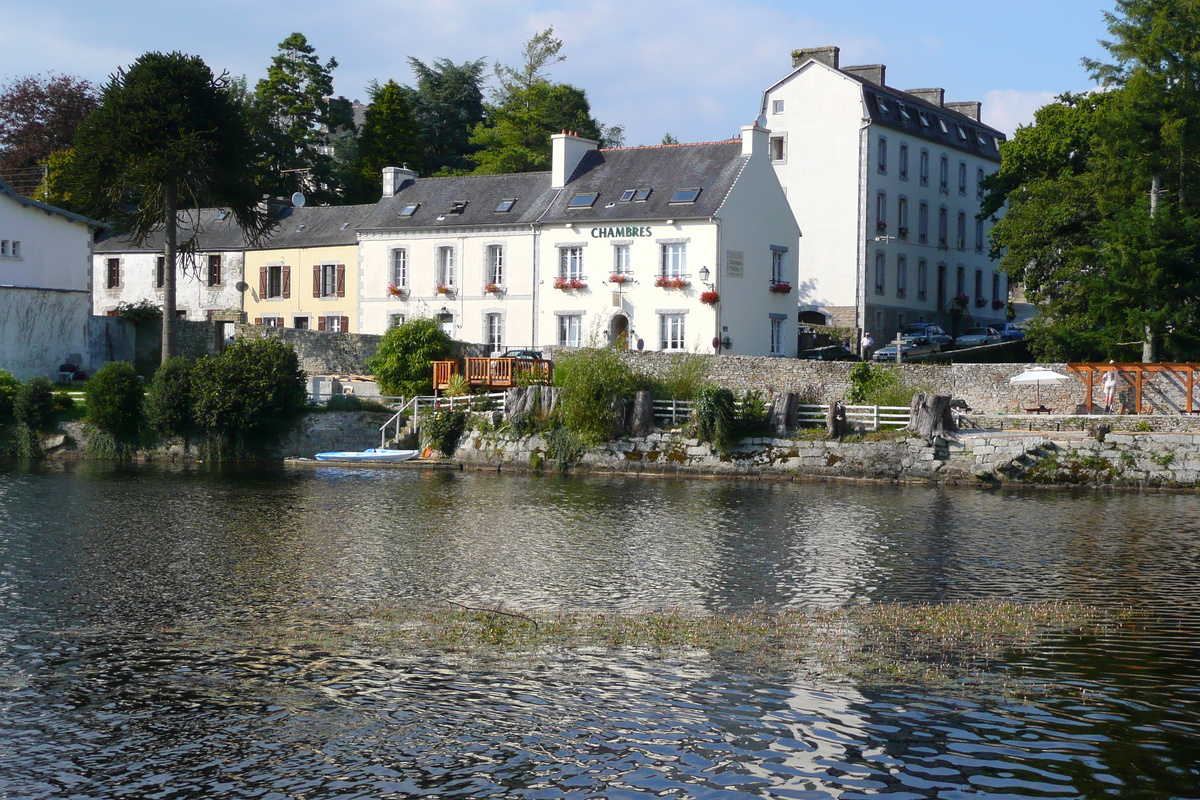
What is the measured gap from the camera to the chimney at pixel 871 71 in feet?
198

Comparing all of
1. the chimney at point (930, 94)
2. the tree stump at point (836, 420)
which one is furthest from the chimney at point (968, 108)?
the tree stump at point (836, 420)

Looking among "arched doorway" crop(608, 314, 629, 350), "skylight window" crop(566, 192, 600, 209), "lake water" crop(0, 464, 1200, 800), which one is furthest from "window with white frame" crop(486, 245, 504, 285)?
"lake water" crop(0, 464, 1200, 800)

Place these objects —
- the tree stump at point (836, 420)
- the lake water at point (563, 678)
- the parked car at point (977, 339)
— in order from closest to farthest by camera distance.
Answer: the lake water at point (563, 678), the tree stump at point (836, 420), the parked car at point (977, 339)

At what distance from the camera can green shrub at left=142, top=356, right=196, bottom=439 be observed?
39.4 meters

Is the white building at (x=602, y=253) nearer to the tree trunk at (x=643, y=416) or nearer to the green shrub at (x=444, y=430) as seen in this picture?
the green shrub at (x=444, y=430)

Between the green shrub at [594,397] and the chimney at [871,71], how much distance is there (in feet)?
99.6

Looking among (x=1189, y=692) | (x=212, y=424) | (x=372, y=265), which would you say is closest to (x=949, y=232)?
(x=372, y=265)

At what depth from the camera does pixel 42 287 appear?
4791cm

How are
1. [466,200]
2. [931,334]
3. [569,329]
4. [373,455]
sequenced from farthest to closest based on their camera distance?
[931,334] < [466,200] < [569,329] < [373,455]

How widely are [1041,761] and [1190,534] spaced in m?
14.6

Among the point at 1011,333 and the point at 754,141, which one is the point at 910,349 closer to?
the point at 1011,333

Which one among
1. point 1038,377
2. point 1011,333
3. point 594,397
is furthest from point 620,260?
point 1011,333

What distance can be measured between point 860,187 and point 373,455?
91.7 ft

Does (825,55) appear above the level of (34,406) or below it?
above
